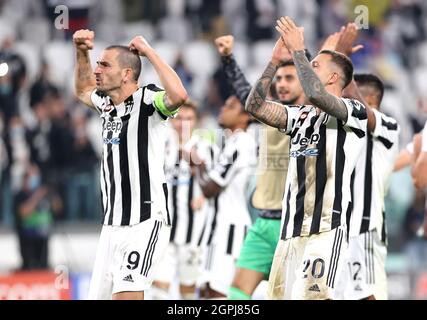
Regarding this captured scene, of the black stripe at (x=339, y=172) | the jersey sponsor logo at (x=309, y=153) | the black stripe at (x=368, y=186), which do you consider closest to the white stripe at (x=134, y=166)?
the jersey sponsor logo at (x=309, y=153)

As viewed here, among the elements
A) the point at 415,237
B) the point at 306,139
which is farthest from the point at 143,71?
the point at 306,139

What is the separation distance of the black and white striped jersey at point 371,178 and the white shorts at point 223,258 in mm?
2752

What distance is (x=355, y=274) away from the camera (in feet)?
35.6

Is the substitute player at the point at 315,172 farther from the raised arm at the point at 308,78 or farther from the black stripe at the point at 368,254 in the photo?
the black stripe at the point at 368,254

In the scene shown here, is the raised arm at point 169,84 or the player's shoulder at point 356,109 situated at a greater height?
the raised arm at point 169,84

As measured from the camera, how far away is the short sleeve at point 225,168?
42.7 ft

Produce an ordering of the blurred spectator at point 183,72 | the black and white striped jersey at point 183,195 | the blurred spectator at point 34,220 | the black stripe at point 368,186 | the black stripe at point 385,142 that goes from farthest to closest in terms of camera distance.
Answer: the blurred spectator at point 183,72 → the blurred spectator at point 34,220 → the black and white striped jersey at point 183,195 → the black stripe at point 368,186 → the black stripe at point 385,142

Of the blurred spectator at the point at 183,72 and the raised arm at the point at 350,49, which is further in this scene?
the blurred spectator at the point at 183,72

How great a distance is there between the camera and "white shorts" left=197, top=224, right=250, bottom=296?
13.3 meters

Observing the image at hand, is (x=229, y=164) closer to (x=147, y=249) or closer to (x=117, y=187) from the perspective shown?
(x=117, y=187)

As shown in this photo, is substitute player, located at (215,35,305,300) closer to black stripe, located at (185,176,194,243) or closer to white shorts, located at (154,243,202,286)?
white shorts, located at (154,243,202,286)

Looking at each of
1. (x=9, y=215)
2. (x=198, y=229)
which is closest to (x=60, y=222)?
(x=9, y=215)

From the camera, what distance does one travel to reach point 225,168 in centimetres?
1319

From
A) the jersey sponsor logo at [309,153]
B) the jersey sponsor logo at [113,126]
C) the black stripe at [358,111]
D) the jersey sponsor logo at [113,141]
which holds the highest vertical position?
the black stripe at [358,111]
